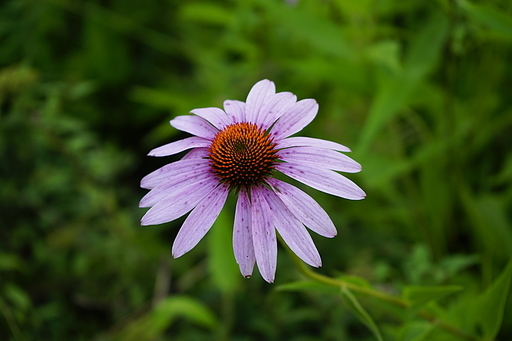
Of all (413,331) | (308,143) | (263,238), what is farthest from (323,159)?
(413,331)

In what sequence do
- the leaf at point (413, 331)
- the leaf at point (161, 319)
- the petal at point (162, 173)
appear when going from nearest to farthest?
the petal at point (162, 173) → the leaf at point (413, 331) → the leaf at point (161, 319)

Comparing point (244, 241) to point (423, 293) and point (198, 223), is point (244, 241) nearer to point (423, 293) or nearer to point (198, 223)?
point (198, 223)

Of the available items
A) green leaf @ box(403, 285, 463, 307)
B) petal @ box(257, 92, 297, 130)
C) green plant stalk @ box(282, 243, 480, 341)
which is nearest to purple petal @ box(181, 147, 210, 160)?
petal @ box(257, 92, 297, 130)

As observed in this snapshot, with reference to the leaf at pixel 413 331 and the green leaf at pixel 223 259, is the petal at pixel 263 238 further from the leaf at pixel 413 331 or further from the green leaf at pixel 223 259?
the green leaf at pixel 223 259

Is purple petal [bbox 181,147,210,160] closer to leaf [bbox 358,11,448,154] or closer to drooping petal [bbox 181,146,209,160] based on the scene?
drooping petal [bbox 181,146,209,160]

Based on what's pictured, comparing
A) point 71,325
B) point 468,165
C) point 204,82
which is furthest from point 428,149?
point 71,325

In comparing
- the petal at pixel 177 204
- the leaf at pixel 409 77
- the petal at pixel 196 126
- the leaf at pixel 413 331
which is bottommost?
the leaf at pixel 413 331

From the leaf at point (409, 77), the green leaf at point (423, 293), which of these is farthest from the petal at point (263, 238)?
the leaf at point (409, 77)
